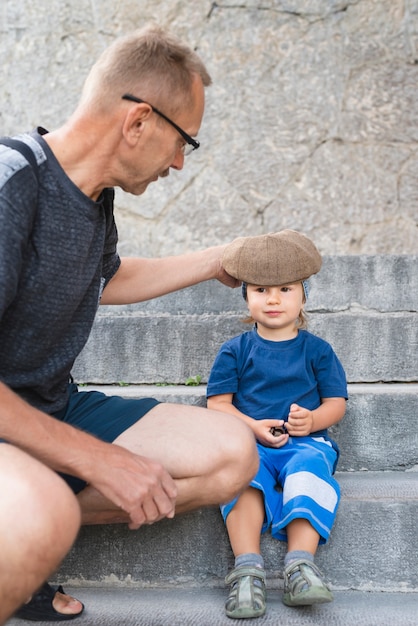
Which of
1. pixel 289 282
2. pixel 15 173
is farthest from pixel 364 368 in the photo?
pixel 15 173

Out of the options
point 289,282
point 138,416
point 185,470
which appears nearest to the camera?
point 185,470

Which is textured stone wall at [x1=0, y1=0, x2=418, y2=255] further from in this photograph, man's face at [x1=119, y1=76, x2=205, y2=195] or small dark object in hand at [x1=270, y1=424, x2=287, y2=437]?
man's face at [x1=119, y1=76, x2=205, y2=195]

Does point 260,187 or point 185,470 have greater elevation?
point 260,187

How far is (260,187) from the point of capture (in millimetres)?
4316

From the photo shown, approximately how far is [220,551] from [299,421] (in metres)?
0.42

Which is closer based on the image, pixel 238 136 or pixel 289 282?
pixel 289 282

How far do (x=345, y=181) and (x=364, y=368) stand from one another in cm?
185

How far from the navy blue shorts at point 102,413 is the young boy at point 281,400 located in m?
0.34

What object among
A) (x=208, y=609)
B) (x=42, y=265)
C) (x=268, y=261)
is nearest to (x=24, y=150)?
(x=42, y=265)

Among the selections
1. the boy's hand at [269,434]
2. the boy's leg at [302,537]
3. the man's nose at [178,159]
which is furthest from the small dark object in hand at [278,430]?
the man's nose at [178,159]

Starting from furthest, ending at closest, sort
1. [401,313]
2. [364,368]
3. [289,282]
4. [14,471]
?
[401,313], [364,368], [289,282], [14,471]

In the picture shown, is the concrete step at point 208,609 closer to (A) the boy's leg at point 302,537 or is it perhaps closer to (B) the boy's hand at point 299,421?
(A) the boy's leg at point 302,537

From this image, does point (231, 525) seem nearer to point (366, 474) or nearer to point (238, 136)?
point (366, 474)

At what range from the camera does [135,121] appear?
1.66 m
